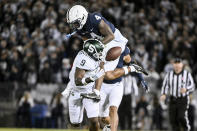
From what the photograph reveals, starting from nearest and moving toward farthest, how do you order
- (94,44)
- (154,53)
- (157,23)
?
(94,44) < (154,53) < (157,23)

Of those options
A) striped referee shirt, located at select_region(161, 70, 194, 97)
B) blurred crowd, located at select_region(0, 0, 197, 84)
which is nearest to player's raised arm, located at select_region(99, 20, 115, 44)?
striped referee shirt, located at select_region(161, 70, 194, 97)

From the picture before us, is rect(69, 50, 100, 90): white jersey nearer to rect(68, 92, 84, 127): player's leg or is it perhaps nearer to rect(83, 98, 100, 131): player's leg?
rect(68, 92, 84, 127): player's leg

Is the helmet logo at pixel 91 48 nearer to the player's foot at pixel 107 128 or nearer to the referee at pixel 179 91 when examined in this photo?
the player's foot at pixel 107 128

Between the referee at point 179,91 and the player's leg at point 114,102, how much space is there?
263 centimetres

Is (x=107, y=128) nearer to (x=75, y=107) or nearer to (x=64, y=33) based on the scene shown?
(x=75, y=107)

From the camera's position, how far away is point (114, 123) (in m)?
10.2

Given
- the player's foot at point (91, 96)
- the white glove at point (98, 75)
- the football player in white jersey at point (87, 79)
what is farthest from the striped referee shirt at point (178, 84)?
the player's foot at point (91, 96)

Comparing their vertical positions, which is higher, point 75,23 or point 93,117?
point 75,23

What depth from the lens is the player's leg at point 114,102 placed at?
33.6 ft

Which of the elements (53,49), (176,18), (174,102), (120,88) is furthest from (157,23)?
(120,88)

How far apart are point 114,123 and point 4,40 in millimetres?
7611

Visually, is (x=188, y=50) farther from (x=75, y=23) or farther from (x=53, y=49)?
(x=75, y=23)

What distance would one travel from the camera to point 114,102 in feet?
34.5

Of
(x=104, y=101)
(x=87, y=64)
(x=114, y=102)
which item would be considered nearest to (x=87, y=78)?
(x=87, y=64)
